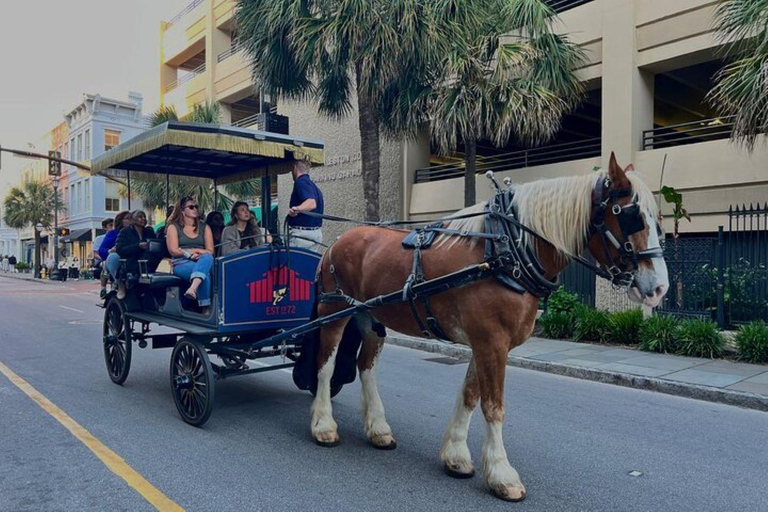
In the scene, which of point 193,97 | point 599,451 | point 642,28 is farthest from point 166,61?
point 599,451

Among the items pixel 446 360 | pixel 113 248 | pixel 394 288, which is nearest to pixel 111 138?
pixel 113 248

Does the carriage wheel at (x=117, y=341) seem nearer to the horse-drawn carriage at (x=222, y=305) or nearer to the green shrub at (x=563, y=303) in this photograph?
the horse-drawn carriage at (x=222, y=305)

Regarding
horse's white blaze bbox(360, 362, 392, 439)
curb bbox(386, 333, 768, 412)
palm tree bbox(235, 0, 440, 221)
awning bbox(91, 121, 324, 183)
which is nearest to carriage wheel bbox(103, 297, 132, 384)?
awning bbox(91, 121, 324, 183)

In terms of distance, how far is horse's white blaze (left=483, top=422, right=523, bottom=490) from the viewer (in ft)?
12.5

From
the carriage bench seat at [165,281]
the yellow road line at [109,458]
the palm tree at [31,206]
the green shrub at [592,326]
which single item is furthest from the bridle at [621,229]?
the palm tree at [31,206]

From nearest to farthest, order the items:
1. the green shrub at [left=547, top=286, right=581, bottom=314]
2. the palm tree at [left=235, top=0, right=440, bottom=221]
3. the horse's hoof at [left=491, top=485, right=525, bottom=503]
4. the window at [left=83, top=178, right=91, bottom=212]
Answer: the horse's hoof at [left=491, top=485, right=525, bottom=503], the green shrub at [left=547, top=286, right=581, bottom=314], the palm tree at [left=235, top=0, right=440, bottom=221], the window at [left=83, top=178, right=91, bottom=212]

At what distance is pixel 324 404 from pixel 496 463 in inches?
67.4

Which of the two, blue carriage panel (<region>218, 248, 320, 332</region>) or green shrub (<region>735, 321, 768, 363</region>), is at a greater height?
blue carriage panel (<region>218, 248, 320, 332</region>)

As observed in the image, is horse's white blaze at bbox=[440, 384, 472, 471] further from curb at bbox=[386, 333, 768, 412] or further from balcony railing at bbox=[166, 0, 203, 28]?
balcony railing at bbox=[166, 0, 203, 28]

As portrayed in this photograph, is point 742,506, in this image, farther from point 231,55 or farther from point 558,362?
point 231,55

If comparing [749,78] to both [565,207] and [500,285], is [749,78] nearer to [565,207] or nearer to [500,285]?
[565,207]

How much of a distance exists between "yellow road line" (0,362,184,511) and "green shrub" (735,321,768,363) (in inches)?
336

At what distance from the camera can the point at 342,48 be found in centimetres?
1272

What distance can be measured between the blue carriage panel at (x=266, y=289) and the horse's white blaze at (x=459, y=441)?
2026mm
